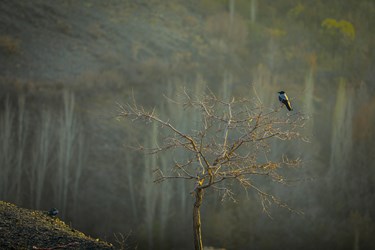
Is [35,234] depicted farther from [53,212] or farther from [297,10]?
[297,10]

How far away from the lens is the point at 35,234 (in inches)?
325

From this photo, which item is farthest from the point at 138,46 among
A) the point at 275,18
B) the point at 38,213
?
the point at 38,213

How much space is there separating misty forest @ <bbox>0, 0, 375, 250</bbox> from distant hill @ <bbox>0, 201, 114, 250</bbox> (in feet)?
26.1

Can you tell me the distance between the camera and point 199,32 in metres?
37.1

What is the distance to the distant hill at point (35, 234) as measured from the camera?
7.84m

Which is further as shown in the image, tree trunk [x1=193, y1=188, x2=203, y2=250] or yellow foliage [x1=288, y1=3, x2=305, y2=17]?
yellow foliage [x1=288, y1=3, x2=305, y2=17]

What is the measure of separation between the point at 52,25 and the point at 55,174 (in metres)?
13.3

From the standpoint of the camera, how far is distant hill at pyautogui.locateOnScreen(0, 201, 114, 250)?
7.84m

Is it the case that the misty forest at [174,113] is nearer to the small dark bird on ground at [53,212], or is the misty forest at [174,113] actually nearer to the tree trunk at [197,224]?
the small dark bird on ground at [53,212]

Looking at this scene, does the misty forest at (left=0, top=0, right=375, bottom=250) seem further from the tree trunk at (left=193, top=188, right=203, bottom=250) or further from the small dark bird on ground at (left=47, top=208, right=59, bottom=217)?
the tree trunk at (left=193, top=188, right=203, bottom=250)

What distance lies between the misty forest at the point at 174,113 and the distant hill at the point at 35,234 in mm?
7960

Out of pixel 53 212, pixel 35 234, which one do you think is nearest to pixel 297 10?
pixel 53 212

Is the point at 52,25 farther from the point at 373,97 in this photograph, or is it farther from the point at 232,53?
the point at 373,97

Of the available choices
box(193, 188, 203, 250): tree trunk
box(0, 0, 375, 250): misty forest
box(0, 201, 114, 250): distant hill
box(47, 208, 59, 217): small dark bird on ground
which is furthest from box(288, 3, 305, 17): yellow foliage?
box(0, 201, 114, 250): distant hill
